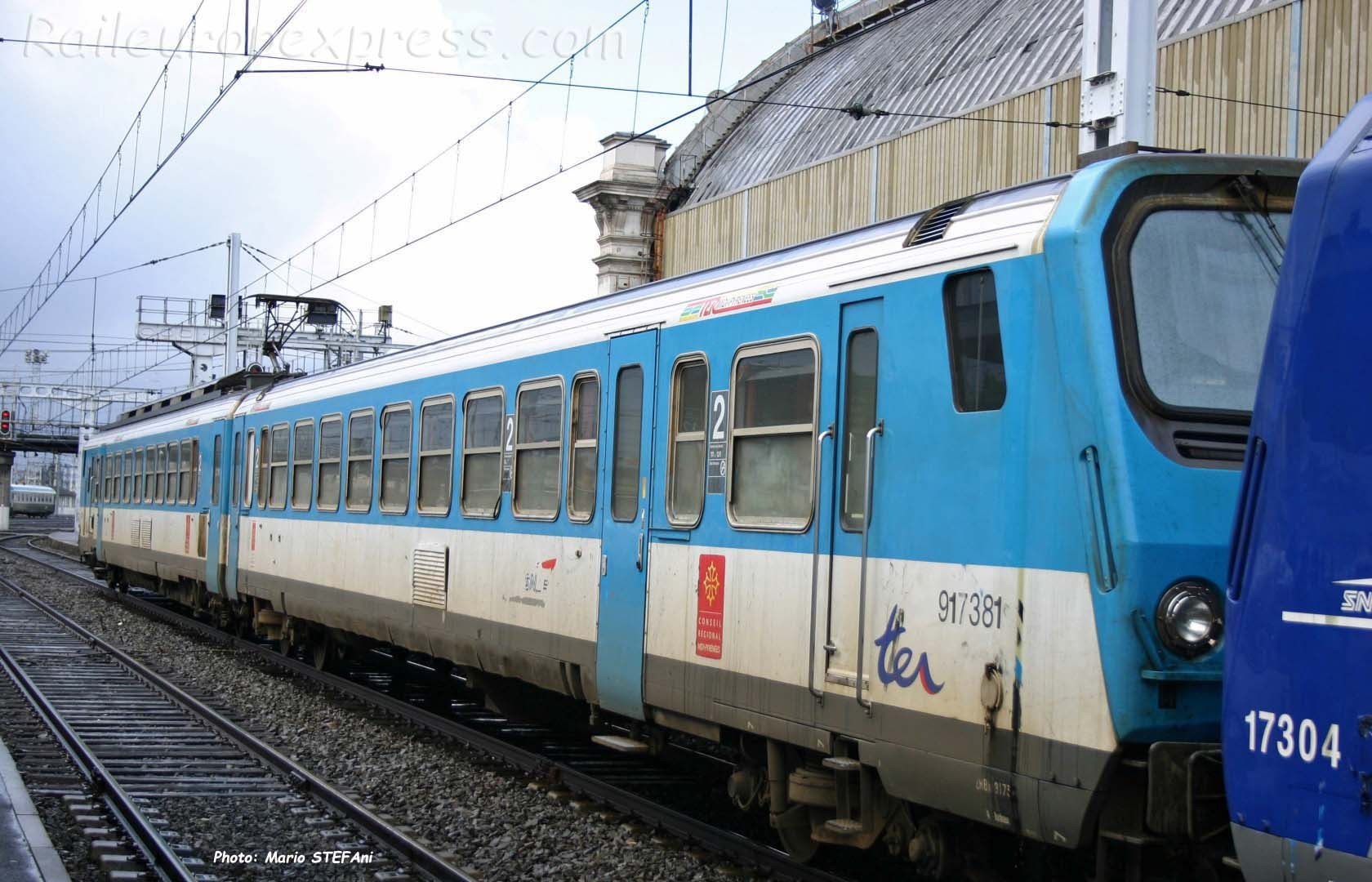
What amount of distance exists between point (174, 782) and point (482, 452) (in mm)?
3139

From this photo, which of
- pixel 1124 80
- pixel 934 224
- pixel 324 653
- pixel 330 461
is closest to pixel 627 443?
pixel 934 224

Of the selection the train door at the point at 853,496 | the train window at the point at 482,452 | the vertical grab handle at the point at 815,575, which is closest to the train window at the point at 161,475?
the train window at the point at 482,452

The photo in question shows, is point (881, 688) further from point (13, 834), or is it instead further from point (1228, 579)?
point (13, 834)

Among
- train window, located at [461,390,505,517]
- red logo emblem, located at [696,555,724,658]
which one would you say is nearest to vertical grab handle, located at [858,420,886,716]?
red logo emblem, located at [696,555,724,658]

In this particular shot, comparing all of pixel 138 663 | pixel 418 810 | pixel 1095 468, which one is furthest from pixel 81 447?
pixel 1095 468

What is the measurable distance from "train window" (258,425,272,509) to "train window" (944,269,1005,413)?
11908mm

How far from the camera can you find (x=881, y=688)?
240 inches

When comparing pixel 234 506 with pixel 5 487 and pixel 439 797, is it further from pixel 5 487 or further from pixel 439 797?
pixel 5 487

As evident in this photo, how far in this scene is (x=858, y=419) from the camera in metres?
6.49

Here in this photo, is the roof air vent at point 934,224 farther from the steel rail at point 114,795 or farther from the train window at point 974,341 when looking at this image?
the steel rail at point 114,795

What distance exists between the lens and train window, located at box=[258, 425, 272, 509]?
53.8ft

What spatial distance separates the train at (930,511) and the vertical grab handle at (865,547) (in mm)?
18

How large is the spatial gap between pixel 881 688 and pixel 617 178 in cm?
1901

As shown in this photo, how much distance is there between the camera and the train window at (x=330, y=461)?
14.0 meters
